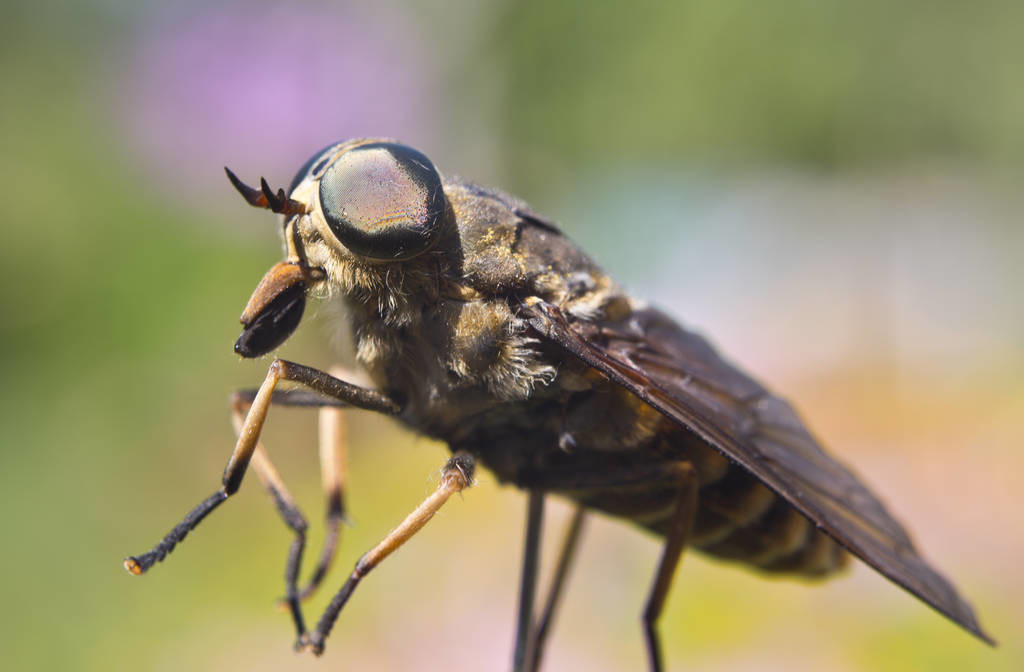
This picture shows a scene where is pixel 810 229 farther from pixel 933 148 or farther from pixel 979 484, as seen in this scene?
pixel 979 484

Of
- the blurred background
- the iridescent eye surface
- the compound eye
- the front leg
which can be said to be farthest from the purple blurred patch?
the front leg

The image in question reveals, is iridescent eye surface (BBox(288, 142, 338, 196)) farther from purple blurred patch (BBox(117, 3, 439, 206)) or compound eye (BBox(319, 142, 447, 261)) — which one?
purple blurred patch (BBox(117, 3, 439, 206))

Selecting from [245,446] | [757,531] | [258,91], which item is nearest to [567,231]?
[258,91]

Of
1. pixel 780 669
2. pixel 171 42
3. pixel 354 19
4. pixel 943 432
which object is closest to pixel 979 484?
pixel 943 432

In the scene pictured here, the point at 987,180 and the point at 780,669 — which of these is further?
the point at 987,180

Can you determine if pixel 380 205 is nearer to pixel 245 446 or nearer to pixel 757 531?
pixel 245 446
